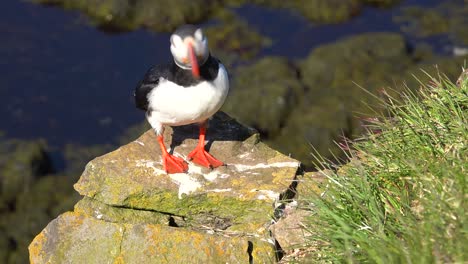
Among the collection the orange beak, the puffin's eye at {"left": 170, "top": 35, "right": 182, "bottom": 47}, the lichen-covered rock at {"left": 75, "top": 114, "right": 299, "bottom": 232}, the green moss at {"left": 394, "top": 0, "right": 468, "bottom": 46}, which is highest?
the puffin's eye at {"left": 170, "top": 35, "right": 182, "bottom": 47}

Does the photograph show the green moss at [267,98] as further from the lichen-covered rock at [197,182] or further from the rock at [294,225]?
the rock at [294,225]

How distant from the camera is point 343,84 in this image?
15.2 m

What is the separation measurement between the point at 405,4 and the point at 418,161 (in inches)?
641

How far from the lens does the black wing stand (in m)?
5.95

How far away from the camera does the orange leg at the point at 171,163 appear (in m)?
6.12

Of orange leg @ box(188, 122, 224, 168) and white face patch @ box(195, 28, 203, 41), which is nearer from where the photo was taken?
white face patch @ box(195, 28, 203, 41)

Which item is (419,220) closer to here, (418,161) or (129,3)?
(418,161)

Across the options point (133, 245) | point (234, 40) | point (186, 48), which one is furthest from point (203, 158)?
point (234, 40)

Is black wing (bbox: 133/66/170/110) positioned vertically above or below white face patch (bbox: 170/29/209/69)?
below

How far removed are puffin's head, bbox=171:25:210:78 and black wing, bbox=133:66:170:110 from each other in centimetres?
38

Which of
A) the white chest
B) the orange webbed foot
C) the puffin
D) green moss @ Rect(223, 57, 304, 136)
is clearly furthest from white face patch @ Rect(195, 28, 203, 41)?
green moss @ Rect(223, 57, 304, 136)

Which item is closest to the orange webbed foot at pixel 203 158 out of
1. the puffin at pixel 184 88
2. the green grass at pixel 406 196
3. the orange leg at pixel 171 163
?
the puffin at pixel 184 88

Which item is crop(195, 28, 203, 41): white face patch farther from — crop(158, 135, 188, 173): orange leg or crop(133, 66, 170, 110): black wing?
crop(158, 135, 188, 173): orange leg

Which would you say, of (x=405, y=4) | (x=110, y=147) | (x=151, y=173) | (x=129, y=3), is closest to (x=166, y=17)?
(x=129, y=3)
